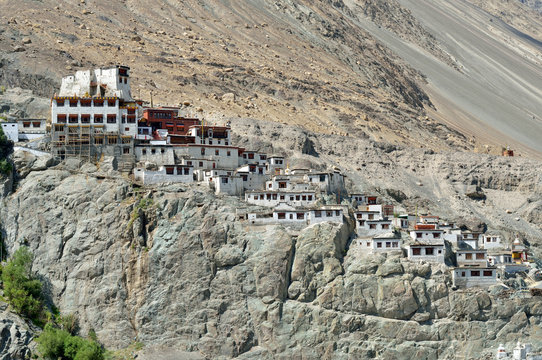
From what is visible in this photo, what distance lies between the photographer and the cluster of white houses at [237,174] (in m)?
79.3

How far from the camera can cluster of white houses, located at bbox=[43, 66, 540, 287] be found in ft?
260

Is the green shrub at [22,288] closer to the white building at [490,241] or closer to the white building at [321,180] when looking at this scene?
the white building at [321,180]

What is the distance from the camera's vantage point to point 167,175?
82.6m

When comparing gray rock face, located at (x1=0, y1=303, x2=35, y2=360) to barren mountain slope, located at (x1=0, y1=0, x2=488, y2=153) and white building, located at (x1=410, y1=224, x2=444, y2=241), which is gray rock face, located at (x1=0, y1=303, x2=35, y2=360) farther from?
barren mountain slope, located at (x1=0, y1=0, x2=488, y2=153)

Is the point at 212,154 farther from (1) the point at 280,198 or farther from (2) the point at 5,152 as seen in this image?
(2) the point at 5,152

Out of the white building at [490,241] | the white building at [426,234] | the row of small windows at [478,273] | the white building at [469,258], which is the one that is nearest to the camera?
the row of small windows at [478,273]

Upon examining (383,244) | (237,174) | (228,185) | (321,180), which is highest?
(237,174)

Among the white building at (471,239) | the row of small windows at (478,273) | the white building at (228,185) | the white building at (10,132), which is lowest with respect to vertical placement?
the row of small windows at (478,273)

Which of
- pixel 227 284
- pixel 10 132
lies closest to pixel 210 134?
pixel 10 132

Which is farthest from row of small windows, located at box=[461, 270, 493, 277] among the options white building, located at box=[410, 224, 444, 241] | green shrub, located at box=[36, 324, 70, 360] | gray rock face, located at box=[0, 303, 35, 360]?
gray rock face, located at box=[0, 303, 35, 360]

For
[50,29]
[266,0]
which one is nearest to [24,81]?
[50,29]

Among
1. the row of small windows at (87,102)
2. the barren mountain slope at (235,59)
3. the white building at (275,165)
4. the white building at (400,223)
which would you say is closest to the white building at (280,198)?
the white building at (400,223)

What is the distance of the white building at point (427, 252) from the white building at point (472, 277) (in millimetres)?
1702

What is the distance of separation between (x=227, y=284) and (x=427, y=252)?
1654 cm
